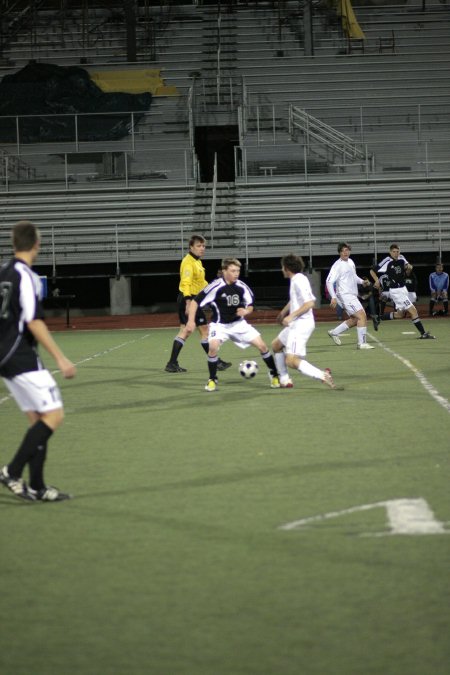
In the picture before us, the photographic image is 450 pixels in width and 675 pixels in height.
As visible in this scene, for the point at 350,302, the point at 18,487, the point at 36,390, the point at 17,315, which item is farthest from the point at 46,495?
the point at 350,302

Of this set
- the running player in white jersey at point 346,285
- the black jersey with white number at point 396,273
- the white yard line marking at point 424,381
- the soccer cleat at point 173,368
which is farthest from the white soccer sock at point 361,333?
the soccer cleat at point 173,368

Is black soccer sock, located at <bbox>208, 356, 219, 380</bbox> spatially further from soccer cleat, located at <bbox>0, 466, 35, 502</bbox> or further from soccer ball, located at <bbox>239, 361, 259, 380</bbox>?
soccer cleat, located at <bbox>0, 466, 35, 502</bbox>

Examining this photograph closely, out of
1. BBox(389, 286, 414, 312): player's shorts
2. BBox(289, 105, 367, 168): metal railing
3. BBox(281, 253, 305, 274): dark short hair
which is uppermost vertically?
BBox(289, 105, 367, 168): metal railing

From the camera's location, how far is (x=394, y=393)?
13648mm

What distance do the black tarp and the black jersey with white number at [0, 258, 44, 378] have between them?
94.8ft

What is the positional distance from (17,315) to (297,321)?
258 inches

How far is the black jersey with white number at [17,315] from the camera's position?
725 centimetres

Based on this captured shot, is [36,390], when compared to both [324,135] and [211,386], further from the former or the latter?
A: [324,135]

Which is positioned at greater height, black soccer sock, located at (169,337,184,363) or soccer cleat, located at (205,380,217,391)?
black soccer sock, located at (169,337,184,363)

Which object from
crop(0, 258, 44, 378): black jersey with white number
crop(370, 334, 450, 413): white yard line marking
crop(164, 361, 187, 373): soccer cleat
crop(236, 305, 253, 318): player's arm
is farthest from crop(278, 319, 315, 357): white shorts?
crop(0, 258, 44, 378): black jersey with white number

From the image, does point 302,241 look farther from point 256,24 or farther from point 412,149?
point 256,24

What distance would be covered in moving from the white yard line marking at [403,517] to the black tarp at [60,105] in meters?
29.7

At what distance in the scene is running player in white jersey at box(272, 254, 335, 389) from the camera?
13.3 meters

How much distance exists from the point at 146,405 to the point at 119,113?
24.1 m
